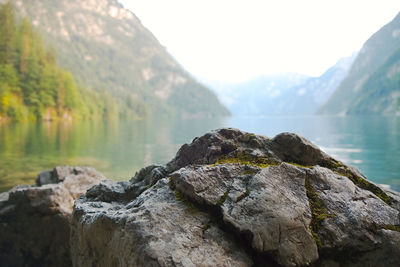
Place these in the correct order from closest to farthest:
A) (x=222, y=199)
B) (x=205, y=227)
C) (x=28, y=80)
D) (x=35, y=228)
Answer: (x=205, y=227) → (x=222, y=199) → (x=35, y=228) → (x=28, y=80)

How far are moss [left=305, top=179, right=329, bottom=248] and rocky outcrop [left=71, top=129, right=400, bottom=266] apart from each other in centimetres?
1

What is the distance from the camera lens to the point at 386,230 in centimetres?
414

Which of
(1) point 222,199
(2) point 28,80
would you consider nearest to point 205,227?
(1) point 222,199

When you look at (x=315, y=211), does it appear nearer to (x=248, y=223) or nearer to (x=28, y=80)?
(x=248, y=223)

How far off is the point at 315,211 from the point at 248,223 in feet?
3.55

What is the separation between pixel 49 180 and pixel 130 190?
10.4 meters

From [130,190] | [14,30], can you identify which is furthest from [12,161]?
[14,30]

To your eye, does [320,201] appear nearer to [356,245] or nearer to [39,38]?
[356,245]

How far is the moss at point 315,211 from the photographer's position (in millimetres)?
4004

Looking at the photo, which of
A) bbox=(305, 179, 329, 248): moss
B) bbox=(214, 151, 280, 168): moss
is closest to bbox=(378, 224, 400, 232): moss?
bbox=(305, 179, 329, 248): moss

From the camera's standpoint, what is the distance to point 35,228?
28.1 ft

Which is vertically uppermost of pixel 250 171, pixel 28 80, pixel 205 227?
pixel 28 80

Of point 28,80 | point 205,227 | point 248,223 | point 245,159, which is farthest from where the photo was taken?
point 28,80

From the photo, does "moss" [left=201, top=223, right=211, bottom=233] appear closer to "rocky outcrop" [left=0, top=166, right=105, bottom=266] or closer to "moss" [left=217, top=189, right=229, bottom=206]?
"moss" [left=217, top=189, right=229, bottom=206]
